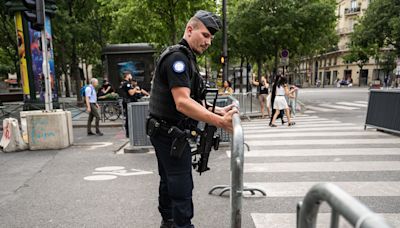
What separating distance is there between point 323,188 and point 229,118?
1.13 meters

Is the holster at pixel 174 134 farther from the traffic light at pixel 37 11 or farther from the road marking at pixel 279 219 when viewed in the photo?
the traffic light at pixel 37 11

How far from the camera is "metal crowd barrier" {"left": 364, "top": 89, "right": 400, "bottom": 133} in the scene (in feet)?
24.0

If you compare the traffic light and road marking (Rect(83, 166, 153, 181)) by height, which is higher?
the traffic light

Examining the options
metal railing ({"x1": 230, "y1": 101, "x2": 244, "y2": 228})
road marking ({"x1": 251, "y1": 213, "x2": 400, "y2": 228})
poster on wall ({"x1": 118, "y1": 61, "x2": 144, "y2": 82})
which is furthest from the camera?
poster on wall ({"x1": 118, "y1": 61, "x2": 144, "y2": 82})

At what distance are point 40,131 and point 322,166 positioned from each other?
20.1 ft

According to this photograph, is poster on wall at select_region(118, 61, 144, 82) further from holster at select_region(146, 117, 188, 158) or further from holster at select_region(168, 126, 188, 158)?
holster at select_region(168, 126, 188, 158)

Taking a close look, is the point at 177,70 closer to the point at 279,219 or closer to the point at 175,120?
the point at 175,120

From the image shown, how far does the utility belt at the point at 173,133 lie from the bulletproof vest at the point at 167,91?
0.18 ft

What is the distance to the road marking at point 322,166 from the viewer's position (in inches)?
194

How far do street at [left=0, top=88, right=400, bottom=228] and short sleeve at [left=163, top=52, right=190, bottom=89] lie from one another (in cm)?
133

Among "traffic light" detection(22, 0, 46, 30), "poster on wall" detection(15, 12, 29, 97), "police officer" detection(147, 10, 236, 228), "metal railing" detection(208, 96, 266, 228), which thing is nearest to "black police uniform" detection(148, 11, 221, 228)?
"police officer" detection(147, 10, 236, 228)

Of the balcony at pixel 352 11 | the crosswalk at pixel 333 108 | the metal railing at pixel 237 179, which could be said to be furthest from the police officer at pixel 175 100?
the balcony at pixel 352 11

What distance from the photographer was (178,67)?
2186 millimetres

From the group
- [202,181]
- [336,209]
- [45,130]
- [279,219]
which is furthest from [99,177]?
[336,209]
